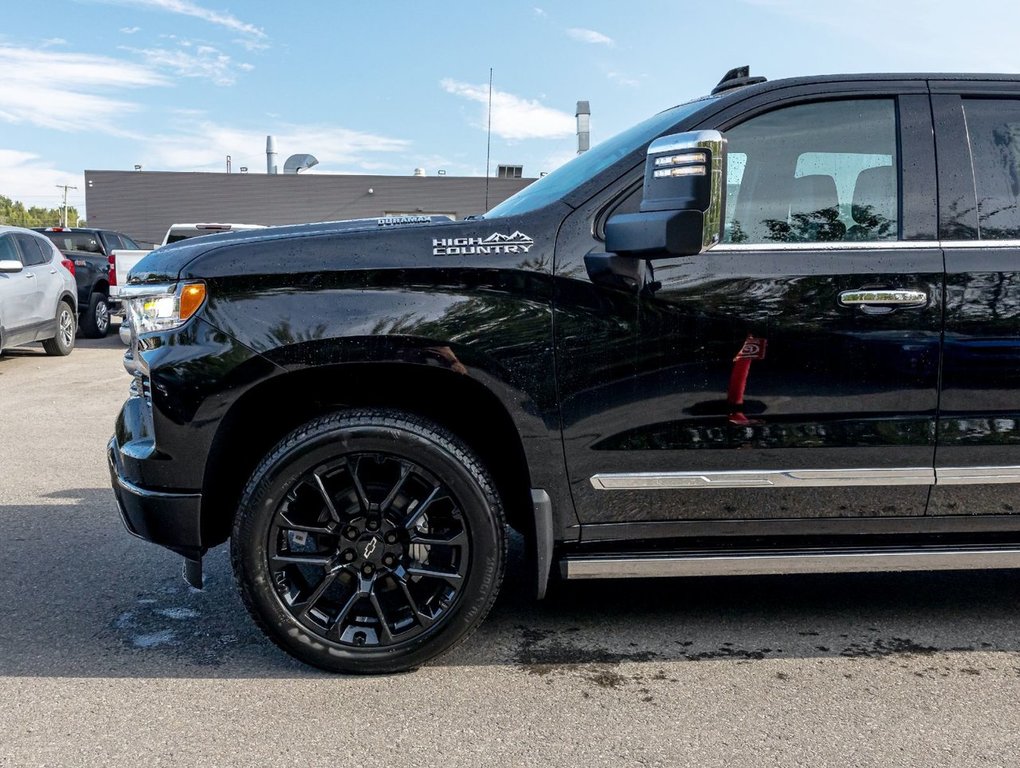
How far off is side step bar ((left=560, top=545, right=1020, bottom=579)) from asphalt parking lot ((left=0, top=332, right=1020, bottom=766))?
33 cm

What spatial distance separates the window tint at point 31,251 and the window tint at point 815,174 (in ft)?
35.3

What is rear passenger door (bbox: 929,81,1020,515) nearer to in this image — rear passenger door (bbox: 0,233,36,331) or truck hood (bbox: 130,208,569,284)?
truck hood (bbox: 130,208,569,284)

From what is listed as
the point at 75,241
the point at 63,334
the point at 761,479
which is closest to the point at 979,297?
the point at 761,479

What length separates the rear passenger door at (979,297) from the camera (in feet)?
10.3

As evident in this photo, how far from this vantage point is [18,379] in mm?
10594

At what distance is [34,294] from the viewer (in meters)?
11.6

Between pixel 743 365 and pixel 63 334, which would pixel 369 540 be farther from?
pixel 63 334

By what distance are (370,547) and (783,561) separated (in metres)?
1.39

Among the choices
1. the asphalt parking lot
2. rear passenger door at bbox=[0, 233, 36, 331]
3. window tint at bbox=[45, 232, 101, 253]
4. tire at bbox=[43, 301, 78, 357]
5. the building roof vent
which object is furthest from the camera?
the building roof vent

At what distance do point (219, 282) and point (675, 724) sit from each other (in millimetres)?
1966

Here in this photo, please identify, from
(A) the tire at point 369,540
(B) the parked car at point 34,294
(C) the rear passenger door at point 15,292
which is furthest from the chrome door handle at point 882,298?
(C) the rear passenger door at point 15,292

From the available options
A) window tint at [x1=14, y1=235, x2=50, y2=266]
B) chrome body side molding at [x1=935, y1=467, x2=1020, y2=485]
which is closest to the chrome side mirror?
chrome body side molding at [x1=935, y1=467, x2=1020, y2=485]

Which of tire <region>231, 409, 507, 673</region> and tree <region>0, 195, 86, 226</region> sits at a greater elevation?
tree <region>0, 195, 86, 226</region>

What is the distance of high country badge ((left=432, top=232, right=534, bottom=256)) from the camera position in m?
3.06
